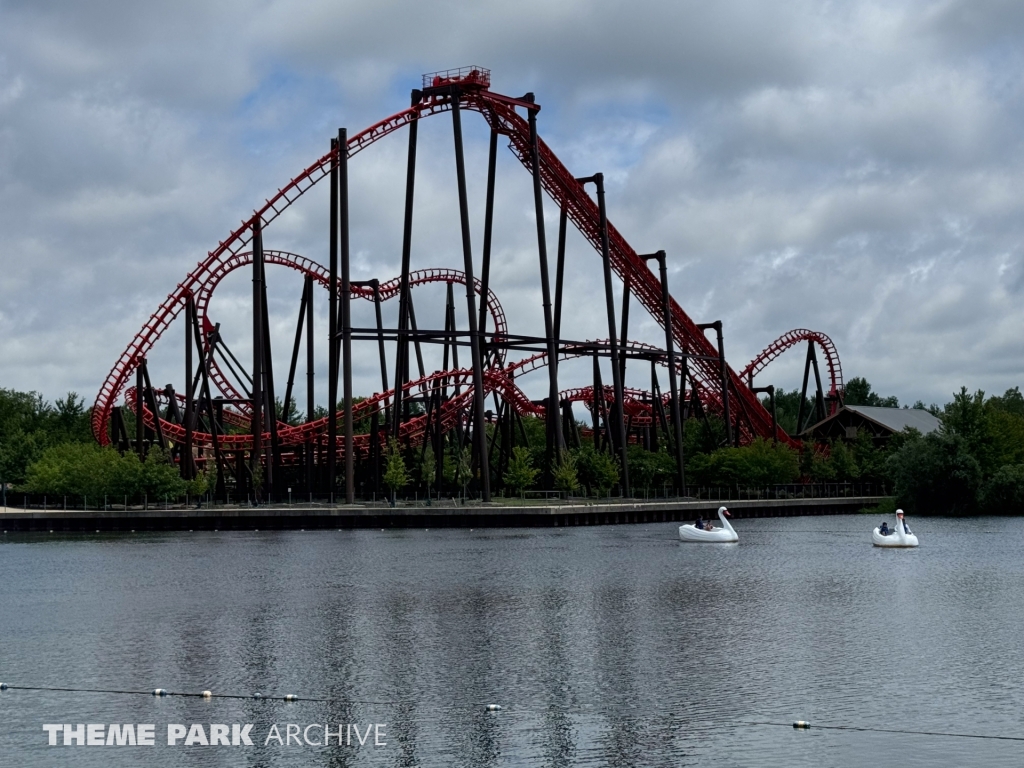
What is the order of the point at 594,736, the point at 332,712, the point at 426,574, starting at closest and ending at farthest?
the point at 594,736 → the point at 332,712 → the point at 426,574

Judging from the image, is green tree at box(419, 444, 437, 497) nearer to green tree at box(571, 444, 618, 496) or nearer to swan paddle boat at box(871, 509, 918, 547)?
green tree at box(571, 444, 618, 496)

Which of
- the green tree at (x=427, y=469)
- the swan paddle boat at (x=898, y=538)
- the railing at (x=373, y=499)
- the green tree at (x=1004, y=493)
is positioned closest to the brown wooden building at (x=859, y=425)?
the railing at (x=373, y=499)

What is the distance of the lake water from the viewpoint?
14.6m

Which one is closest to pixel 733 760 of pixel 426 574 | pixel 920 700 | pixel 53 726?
pixel 920 700

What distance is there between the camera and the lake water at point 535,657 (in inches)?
574

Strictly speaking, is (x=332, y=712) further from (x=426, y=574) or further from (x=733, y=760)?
(x=426, y=574)

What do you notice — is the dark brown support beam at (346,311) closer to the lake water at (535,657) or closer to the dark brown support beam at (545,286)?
the dark brown support beam at (545,286)

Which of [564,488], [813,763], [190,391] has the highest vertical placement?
[190,391]

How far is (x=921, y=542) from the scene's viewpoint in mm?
43656

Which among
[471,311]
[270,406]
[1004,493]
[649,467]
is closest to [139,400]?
[270,406]

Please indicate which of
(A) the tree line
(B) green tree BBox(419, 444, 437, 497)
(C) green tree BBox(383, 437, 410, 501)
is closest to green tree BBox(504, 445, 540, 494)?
(A) the tree line

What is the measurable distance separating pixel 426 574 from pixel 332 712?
15964mm

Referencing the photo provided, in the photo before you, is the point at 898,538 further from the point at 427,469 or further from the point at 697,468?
the point at 697,468

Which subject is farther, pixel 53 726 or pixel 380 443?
pixel 380 443
